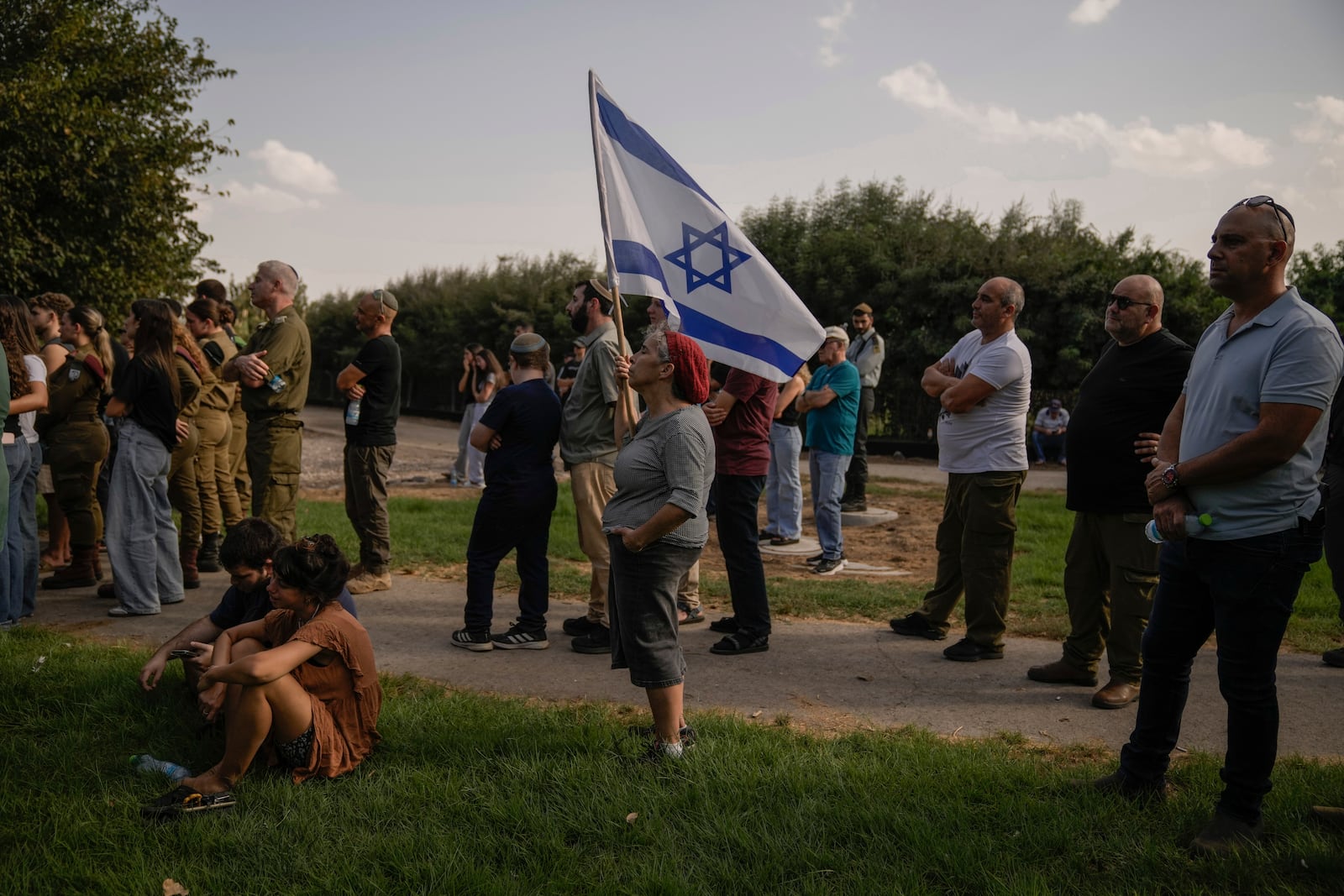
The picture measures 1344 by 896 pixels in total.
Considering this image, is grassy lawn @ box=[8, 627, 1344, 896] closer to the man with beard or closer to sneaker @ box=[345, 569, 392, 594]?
the man with beard

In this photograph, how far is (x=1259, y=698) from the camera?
11.3 feet

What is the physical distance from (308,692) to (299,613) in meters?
0.32

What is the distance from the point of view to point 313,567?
396 centimetres

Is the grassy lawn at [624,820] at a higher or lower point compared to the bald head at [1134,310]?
lower

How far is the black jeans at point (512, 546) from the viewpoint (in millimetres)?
6152

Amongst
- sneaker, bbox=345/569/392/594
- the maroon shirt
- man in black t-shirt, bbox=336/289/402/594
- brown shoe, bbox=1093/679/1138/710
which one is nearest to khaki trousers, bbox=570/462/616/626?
the maroon shirt

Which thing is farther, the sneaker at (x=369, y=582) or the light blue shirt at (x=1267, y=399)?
the sneaker at (x=369, y=582)

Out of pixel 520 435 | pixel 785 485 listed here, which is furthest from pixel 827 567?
pixel 520 435

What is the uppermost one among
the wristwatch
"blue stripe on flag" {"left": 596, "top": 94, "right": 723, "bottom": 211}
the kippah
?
"blue stripe on flag" {"left": 596, "top": 94, "right": 723, "bottom": 211}

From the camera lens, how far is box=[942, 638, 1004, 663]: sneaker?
19.5 feet

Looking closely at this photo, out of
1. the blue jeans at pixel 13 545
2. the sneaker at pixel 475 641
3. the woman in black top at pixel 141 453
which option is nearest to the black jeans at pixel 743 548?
the sneaker at pixel 475 641

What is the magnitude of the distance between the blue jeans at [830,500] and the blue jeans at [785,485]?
926mm

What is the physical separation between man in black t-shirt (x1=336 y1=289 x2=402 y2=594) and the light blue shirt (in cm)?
551

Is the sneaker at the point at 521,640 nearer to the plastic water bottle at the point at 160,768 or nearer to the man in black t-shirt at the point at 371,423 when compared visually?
the man in black t-shirt at the point at 371,423
